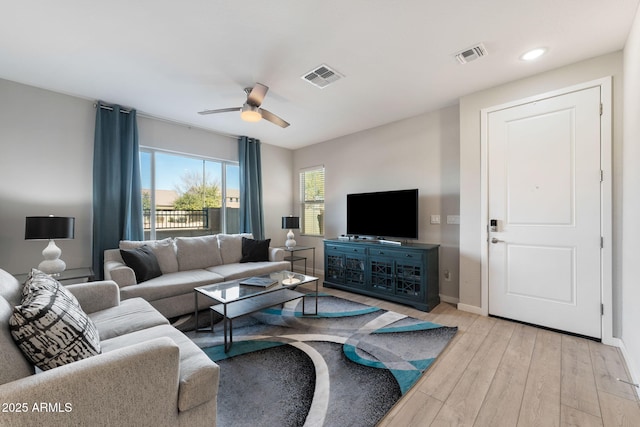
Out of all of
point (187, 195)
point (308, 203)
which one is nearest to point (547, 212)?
point (308, 203)

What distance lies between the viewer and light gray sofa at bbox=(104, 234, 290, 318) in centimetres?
267

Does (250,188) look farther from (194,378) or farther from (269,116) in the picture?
(194,378)

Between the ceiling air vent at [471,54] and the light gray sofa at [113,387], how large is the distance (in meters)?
2.92

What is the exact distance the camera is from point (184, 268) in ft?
11.3

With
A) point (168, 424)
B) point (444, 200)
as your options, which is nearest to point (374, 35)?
point (444, 200)

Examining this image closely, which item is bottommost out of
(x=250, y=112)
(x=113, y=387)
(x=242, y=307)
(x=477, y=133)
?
(x=242, y=307)

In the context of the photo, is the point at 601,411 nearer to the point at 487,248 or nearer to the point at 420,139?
the point at 487,248

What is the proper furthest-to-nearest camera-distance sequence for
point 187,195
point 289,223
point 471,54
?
point 289,223
point 187,195
point 471,54

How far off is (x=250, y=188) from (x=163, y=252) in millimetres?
1809

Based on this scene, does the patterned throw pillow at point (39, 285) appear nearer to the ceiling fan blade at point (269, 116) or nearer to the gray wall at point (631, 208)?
the ceiling fan blade at point (269, 116)

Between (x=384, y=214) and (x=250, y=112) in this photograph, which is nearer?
(x=250, y=112)

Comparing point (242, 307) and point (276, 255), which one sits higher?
point (276, 255)

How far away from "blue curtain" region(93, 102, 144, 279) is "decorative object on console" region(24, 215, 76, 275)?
1.80 ft

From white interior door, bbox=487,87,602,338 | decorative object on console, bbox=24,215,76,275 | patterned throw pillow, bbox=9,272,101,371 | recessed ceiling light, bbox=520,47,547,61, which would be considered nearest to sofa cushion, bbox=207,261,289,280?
decorative object on console, bbox=24,215,76,275
